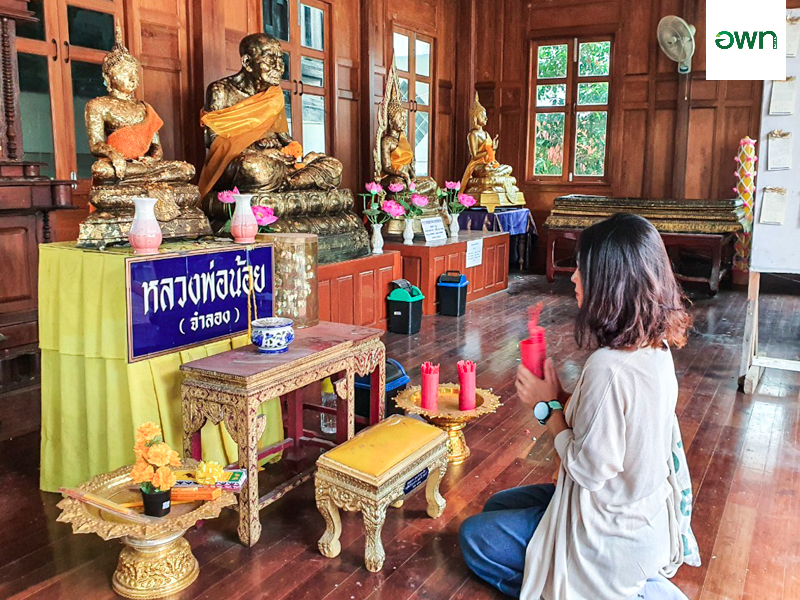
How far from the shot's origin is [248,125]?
14.5ft

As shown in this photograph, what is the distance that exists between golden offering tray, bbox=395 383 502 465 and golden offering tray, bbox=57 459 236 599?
89 centimetres

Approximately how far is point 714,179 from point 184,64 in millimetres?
5277

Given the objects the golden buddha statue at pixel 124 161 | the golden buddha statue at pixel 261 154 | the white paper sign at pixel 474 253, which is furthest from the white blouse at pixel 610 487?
the white paper sign at pixel 474 253

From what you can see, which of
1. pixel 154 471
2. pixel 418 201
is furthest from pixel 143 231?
pixel 418 201

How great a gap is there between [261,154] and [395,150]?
5.94ft

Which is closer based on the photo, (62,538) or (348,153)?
(62,538)

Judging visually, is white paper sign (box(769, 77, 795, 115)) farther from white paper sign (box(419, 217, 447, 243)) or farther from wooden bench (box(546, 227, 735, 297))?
white paper sign (box(419, 217, 447, 243))

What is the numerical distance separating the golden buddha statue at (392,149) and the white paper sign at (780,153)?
2925mm

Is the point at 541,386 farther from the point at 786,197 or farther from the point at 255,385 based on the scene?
the point at 786,197

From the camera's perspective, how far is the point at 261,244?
2.54 m

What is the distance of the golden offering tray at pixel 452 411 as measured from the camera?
2.63 metres

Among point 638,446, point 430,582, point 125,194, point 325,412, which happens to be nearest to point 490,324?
point 325,412

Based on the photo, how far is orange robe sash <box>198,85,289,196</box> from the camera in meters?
4.34

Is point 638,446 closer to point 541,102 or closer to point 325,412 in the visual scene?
point 325,412
